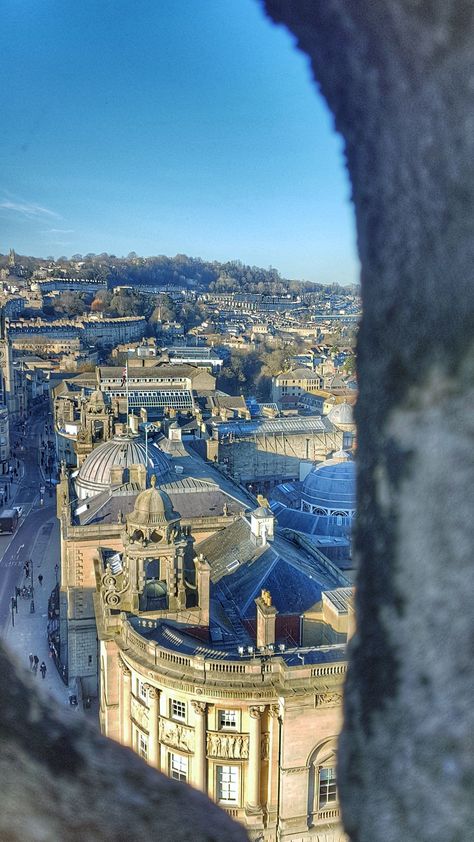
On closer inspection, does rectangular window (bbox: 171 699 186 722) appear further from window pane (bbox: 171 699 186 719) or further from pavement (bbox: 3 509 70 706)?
pavement (bbox: 3 509 70 706)

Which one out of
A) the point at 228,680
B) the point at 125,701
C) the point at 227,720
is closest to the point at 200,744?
the point at 227,720

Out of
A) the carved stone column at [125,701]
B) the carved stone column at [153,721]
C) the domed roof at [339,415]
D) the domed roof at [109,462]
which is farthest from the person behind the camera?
the domed roof at [339,415]

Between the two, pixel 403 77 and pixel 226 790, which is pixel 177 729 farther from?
pixel 403 77

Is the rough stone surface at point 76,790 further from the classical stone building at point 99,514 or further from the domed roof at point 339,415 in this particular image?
the domed roof at point 339,415

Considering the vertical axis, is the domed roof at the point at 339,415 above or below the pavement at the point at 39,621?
above

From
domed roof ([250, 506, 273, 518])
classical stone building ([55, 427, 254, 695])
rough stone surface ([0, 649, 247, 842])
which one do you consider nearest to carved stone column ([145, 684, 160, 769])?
domed roof ([250, 506, 273, 518])

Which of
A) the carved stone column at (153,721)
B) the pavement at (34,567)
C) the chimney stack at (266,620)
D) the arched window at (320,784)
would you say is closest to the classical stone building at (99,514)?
the pavement at (34,567)

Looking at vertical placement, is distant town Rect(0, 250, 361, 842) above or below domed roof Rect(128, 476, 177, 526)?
below

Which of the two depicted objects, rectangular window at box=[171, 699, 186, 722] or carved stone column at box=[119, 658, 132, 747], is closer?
rectangular window at box=[171, 699, 186, 722]
